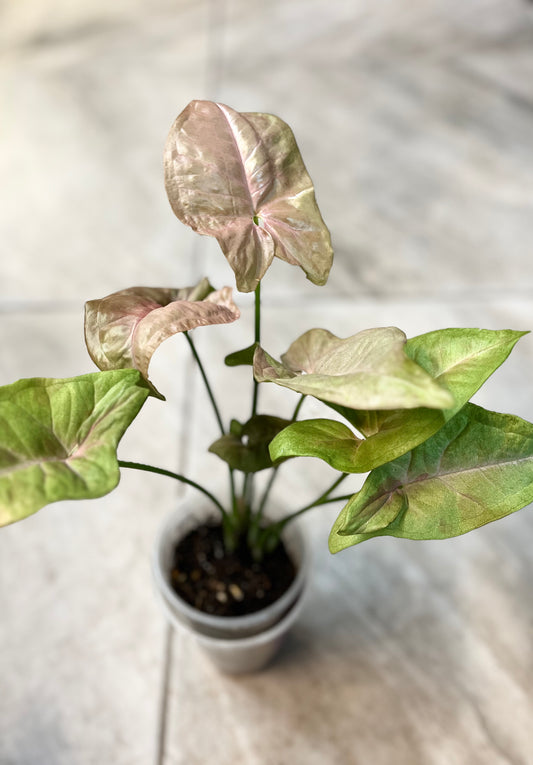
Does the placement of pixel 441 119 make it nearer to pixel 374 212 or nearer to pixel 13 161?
pixel 374 212

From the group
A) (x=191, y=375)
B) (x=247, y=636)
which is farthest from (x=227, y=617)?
(x=191, y=375)

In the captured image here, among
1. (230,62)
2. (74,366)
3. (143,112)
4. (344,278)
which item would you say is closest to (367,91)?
(230,62)

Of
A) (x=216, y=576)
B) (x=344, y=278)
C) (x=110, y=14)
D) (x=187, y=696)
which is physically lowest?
(x=187, y=696)

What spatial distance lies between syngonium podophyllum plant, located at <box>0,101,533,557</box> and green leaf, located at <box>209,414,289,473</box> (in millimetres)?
57

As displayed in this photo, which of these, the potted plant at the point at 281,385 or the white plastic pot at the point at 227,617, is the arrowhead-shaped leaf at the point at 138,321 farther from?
the white plastic pot at the point at 227,617

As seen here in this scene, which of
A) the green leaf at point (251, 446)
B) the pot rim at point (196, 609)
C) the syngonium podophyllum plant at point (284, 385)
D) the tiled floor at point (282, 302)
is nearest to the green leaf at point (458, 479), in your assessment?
the syngonium podophyllum plant at point (284, 385)

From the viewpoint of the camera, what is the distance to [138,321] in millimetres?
507

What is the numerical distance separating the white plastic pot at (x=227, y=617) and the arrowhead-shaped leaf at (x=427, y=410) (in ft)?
0.95

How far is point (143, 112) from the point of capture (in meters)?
1.53

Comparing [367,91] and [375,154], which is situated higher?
[367,91]

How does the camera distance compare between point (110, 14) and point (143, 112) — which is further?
point (110, 14)

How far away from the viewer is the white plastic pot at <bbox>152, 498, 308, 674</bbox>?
70 cm

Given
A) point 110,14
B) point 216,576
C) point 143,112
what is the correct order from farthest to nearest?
point 110,14 → point 143,112 → point 216,576

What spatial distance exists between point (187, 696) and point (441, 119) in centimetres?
125
